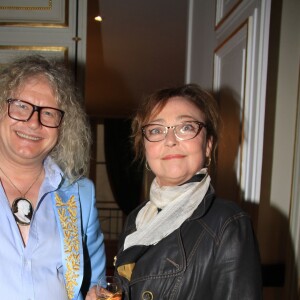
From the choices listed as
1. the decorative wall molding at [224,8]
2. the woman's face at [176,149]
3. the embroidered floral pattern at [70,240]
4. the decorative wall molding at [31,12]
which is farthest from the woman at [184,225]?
the decorative wall molding at [31,12]

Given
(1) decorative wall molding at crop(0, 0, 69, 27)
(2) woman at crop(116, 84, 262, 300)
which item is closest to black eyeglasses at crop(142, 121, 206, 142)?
(2) woman at crop(116, 84, 262, 300)

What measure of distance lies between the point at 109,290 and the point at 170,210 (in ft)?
1.04

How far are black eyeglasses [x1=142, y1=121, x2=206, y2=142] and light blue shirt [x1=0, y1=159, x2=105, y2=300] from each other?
1.63 feet

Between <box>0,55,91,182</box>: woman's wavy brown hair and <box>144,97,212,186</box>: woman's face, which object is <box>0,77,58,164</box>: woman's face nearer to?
<box>0,55,91,182</box>: woman's wavy brown hair

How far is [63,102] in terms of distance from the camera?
1371 millimetres

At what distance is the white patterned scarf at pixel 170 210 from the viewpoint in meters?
1.08

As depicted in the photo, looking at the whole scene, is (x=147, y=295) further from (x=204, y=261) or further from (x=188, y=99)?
(x=188, y=99)

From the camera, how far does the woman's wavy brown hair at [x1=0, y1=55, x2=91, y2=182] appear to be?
1.31m

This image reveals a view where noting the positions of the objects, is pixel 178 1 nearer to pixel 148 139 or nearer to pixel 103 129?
pixel 148 139

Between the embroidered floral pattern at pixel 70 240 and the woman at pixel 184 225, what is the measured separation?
0.68 ft

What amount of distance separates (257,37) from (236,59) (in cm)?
33

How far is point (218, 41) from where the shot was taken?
212cm

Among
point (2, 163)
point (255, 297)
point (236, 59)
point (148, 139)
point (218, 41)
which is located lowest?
point (255, 297)

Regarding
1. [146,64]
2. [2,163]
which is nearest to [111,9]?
[146,64]
